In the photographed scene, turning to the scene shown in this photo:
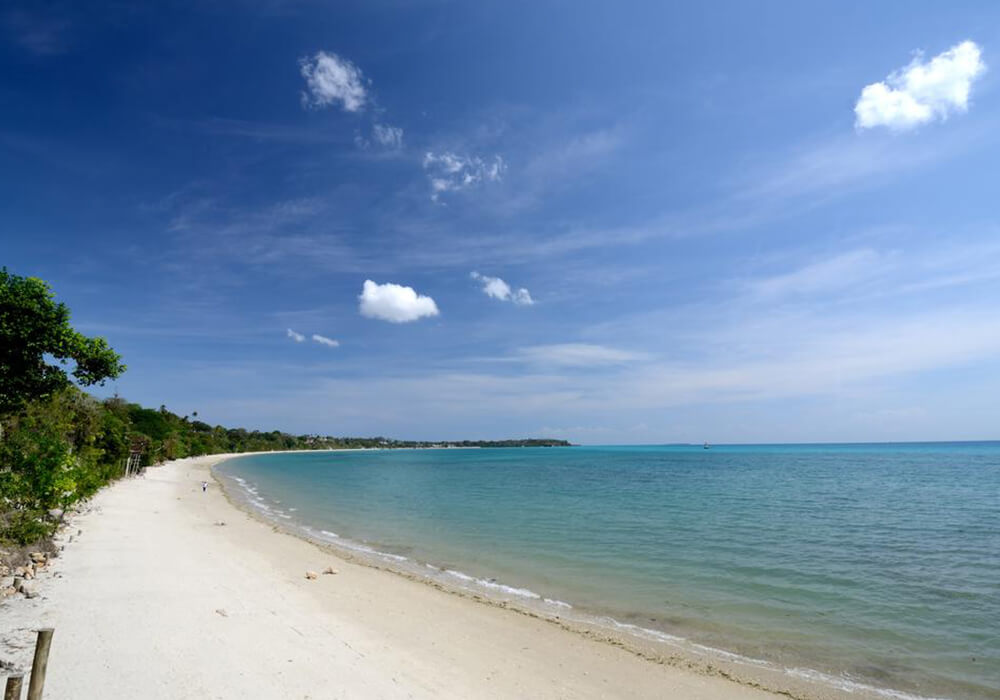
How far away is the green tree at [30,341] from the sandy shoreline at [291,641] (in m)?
7.34

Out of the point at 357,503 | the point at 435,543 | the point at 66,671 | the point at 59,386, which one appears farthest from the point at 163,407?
the point at 66,671

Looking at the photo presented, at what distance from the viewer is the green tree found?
16625 mm

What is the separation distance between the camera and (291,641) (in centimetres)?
903

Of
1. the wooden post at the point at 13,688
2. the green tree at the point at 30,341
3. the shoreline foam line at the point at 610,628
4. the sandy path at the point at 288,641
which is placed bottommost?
the shoreline foam line at the point at 610,628

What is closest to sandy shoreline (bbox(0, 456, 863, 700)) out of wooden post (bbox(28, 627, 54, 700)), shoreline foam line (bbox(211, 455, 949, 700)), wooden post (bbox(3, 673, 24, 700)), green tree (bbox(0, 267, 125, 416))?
shoreline foam line (bbox(211, 455, 949, 700))

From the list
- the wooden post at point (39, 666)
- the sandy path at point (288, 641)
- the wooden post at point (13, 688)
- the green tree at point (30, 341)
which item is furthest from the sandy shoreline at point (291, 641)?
the green tree at point (30, 341)

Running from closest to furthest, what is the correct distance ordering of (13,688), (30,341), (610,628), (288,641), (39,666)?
(13,688) < (39,666) < (288,641) < (610,628) < (30,341)

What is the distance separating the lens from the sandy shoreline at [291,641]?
7.48 meters

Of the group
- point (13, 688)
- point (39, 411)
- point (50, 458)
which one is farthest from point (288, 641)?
point (39, 411)

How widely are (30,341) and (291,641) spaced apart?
16.5 metres

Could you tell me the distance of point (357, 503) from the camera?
114ft

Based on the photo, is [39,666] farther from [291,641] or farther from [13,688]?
[291,641]

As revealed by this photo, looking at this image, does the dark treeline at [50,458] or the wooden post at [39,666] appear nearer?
the wooden post at [39,666]

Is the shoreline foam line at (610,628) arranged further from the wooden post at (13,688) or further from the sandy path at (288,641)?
the wooden post at (13,688)
